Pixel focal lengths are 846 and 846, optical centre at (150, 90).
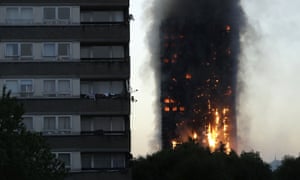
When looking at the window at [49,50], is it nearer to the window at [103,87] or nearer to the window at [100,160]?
the window at [103,87]

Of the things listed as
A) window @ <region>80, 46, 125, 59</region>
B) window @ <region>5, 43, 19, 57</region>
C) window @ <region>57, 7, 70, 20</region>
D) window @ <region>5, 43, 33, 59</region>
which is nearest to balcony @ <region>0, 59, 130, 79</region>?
window @ <region>5, 43, 33, 59</region>

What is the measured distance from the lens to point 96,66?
6381 cm

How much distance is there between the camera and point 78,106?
63.0m

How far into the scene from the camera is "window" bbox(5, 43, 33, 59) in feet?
210

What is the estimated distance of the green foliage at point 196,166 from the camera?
91062 mm

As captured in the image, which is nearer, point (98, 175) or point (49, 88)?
point (98, 175)

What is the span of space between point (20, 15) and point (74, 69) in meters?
6.02

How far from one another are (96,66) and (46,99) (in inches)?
177

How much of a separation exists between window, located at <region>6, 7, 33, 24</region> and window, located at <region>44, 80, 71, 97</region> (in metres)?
5.15

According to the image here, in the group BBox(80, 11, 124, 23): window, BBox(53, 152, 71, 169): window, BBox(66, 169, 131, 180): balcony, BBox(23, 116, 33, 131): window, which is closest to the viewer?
BBox(66, 169, 131, 180): balcony

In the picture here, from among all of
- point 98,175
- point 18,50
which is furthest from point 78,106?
point 18,50

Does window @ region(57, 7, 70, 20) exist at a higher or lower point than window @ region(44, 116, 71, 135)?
higher

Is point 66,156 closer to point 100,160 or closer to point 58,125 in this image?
point 58,125

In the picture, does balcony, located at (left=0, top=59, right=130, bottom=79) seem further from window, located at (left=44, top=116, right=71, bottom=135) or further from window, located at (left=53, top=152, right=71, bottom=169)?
window, located at (left=53, top=152, right=71, bottom=169)
